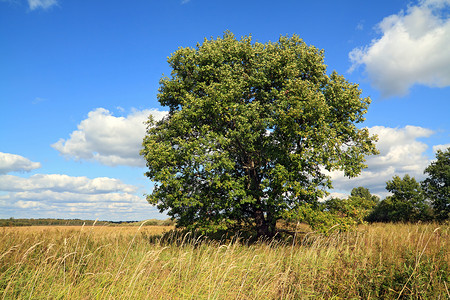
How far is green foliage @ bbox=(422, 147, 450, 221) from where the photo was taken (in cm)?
4334

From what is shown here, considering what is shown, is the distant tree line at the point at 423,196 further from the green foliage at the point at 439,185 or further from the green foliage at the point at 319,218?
the green foliage at the point at 319,218

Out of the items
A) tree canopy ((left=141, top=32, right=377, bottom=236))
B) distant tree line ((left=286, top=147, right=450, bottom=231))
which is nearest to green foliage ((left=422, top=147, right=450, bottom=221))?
distant tree line ((left=286, top=147, right=450, bottom=231))

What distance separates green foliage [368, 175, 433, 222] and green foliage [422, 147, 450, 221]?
1504mm

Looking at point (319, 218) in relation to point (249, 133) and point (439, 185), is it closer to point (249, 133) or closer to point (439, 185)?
point (249, 133)

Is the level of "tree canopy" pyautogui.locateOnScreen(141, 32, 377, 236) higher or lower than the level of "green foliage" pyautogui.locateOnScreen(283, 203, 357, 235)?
higher

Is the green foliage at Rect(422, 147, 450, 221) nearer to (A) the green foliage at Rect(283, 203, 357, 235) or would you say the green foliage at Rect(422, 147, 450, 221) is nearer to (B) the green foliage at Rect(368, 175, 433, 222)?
(B) the green foliage at Rect(368, 175, 433, 222)

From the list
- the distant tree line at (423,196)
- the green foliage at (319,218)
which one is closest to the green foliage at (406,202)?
the distant tree line at (423,196)

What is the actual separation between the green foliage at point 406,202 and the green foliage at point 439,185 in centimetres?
150

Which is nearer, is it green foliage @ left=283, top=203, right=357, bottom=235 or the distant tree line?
green foliage @ left=283, top=203, right=357, bottom=235

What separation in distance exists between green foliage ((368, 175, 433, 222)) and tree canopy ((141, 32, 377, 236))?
120 feet

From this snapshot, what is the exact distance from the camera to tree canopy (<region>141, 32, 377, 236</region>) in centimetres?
1569

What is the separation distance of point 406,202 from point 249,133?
43204 millimetres

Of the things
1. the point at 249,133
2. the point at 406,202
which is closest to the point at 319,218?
the point at 249,133

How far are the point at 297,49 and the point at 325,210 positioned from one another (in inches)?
432
